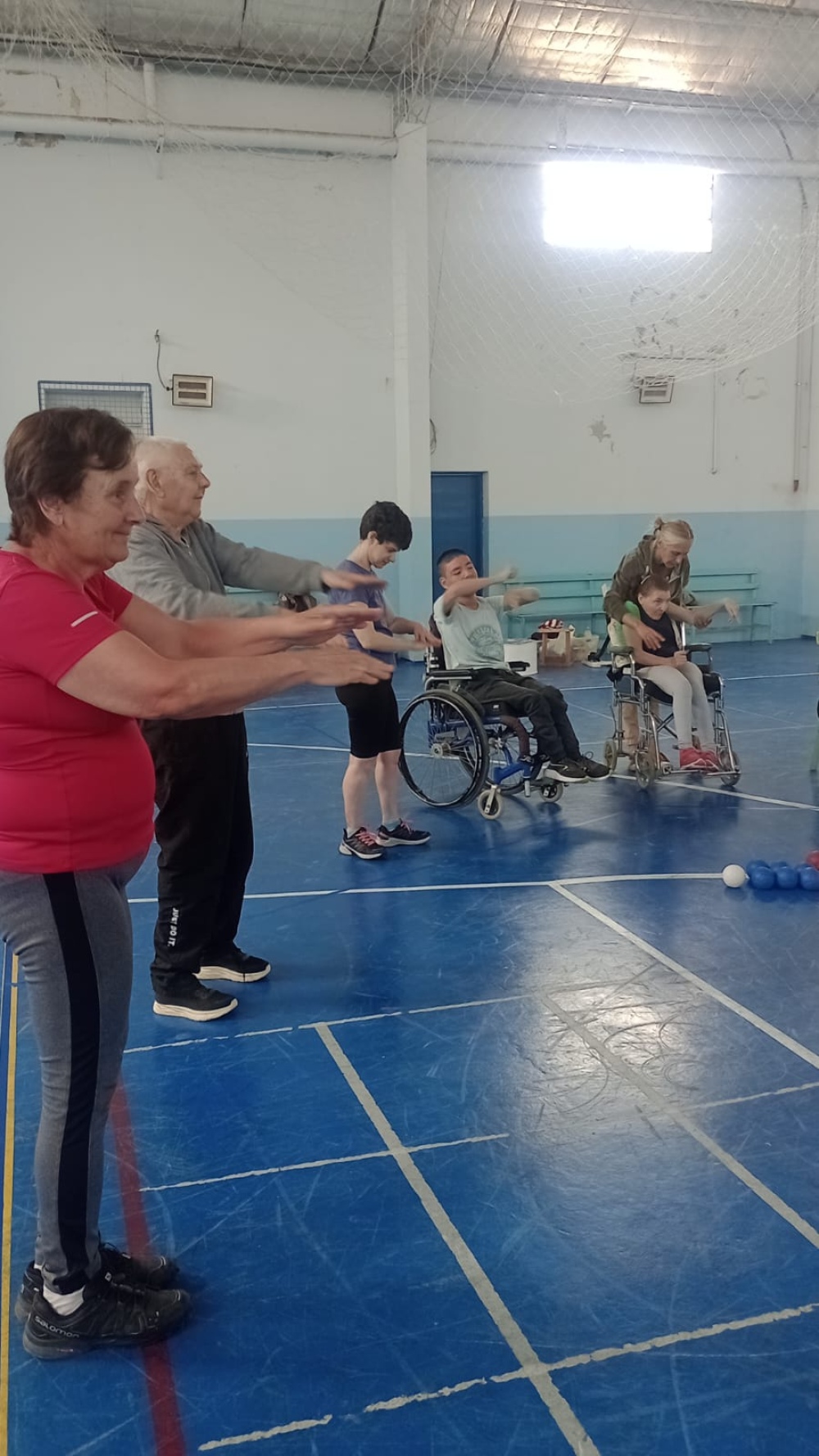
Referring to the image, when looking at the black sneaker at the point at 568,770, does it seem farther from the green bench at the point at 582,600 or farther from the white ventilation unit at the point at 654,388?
the white ventilation unit at the point at 654,388

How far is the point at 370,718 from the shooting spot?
4.08 metres

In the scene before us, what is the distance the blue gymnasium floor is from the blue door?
690cm

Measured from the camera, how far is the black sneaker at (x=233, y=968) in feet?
10.3

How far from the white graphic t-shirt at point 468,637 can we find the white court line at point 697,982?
144 cm

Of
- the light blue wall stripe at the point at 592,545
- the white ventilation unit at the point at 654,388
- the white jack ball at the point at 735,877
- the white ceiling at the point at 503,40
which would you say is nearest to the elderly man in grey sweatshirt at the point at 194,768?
the white jack ball at the point at 735,877

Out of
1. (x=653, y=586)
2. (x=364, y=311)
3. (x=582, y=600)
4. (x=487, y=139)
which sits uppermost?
(x=487, y=139)

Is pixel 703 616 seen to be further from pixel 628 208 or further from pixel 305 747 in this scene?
pixel 628 208

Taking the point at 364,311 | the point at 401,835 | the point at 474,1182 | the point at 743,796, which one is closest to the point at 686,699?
the point at 743,796

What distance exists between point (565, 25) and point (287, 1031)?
7.59 meters

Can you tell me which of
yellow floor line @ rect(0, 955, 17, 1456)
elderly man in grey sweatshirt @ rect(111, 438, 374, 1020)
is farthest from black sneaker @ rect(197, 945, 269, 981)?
yellow floor line @ rect(0, 955, 17, 1456)

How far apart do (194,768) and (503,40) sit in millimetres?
7033

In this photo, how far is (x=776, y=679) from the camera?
8555 mm

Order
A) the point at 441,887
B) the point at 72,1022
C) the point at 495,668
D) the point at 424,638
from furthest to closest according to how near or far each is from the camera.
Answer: the point at 495,668 < the point at 441,887 < the point at 424,638 < the point at 72,1022

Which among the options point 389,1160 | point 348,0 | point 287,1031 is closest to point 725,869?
point 287,1031
